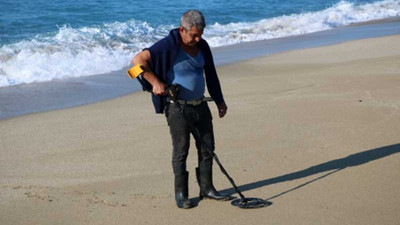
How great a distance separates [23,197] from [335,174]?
280 cm

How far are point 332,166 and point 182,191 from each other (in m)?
1.66

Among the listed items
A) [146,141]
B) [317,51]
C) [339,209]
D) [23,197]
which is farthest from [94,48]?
[339,209]

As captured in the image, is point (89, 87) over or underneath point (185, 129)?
underneath

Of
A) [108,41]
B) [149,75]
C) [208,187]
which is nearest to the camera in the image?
[149,75]

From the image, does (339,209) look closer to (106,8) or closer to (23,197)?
(23,197)

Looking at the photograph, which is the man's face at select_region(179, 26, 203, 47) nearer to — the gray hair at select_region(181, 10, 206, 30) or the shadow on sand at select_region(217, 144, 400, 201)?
the gray hair at select_region(181, 10, 206, 30)

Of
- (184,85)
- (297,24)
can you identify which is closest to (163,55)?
(184,85)

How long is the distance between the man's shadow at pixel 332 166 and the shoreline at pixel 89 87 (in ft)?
14.8

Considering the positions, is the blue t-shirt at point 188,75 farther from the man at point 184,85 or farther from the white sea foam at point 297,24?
the white sea foam at point 297,24

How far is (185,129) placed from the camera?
5.41 meters

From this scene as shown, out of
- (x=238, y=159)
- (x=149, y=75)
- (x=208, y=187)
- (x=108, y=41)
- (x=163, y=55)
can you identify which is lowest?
(x=108, y=41)

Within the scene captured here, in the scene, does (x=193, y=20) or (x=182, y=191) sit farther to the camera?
(x=182, y=191)

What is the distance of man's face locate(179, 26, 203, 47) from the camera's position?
5.08m

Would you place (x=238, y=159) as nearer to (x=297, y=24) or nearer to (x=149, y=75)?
(x=149, y=75)
